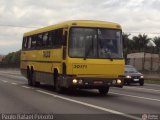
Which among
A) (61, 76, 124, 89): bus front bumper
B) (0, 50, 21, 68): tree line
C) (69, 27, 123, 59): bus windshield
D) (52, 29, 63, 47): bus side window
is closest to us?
(61, 76, 124, 89): bus front bumper

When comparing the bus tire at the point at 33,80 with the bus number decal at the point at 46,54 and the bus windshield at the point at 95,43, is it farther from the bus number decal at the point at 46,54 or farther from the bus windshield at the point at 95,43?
the bus windshield at the point at 95,43

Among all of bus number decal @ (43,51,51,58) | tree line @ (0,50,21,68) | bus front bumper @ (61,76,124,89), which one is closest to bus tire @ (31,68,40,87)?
bus number decal @ (43,51,51,58)

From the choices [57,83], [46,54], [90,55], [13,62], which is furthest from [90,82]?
[13,62]

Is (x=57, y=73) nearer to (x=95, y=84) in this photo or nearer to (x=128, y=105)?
(x=95, y=84)

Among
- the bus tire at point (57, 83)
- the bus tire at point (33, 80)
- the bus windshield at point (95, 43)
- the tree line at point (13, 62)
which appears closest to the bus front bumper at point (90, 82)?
the bus windshield at point (95, 43)

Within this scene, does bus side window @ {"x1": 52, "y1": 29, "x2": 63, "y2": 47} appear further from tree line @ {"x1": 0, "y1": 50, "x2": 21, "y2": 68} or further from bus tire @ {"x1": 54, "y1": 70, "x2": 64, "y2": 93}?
tree line @ {"x1": 0, "y1": 50, "x2": 21, "y2": 68}

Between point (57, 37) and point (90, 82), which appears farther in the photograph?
point (57, 37)

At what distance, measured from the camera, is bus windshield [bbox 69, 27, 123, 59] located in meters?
22.2

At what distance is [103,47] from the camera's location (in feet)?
73.3

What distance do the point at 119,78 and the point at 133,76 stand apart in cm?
1484

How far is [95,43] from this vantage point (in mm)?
22281

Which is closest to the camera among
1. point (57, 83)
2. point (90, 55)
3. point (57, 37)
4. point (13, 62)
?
point (90, 55)

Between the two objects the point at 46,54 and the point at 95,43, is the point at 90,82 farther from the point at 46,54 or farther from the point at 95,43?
the point at 46,54

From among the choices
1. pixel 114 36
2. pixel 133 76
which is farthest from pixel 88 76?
pixel 133 76
